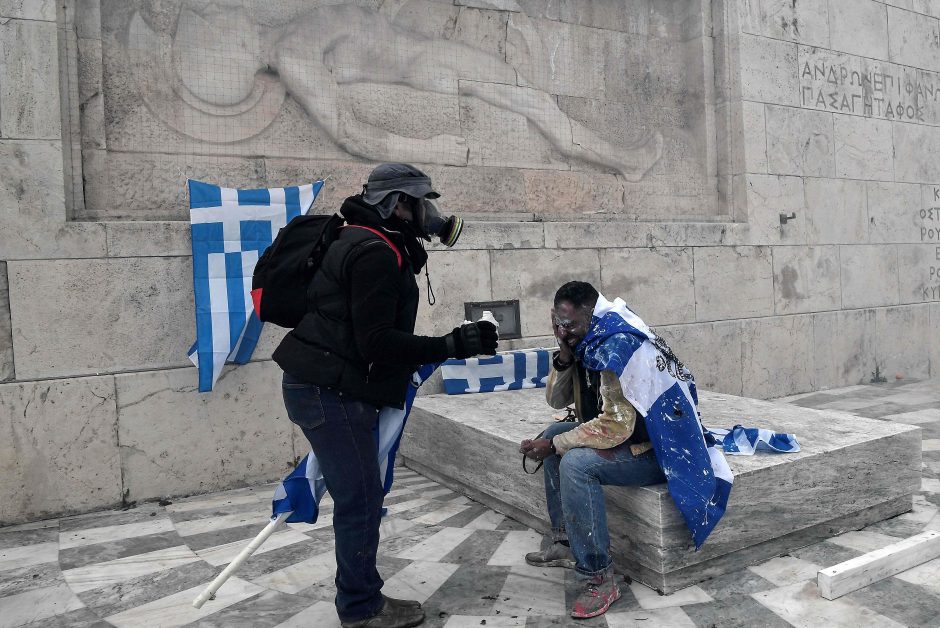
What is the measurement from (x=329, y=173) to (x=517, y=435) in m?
2.86

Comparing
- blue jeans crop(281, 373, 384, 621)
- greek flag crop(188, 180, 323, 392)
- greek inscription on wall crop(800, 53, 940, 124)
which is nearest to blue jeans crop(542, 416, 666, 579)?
blue jeans crop(281, 373, 384, 621)

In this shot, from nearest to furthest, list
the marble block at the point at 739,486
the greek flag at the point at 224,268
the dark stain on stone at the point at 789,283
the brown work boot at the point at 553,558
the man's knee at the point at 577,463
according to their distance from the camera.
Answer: the man's knee at the point at 577,463 → the marble block at the point at 739,486 → the brown work boot at the point at 553,558 → the greek flag at the point at 224,268 → the dark stain on stone at the point at 789,283

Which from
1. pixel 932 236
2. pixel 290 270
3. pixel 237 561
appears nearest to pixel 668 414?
pixel 290 270

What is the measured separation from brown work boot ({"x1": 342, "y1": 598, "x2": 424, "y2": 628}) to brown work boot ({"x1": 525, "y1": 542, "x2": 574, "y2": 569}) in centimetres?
74

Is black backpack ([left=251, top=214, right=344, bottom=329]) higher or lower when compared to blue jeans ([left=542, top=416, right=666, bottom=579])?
higher

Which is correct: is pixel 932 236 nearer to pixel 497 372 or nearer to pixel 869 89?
pixel 869 89

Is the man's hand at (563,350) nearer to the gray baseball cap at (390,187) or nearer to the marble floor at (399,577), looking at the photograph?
the gray baseball cap at (390,187)

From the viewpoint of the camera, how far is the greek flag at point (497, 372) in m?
5.89

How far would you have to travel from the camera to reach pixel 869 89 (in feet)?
28.0

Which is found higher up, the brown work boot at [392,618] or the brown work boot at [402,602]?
the brown work boot at [402,602]

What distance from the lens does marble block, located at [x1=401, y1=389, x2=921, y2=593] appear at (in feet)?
10.5

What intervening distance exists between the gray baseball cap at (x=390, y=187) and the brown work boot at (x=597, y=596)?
5.71ft

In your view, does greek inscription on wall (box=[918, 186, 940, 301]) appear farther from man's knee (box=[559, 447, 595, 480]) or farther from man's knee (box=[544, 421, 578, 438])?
man's knee (box=[559, 447, 595, 480])

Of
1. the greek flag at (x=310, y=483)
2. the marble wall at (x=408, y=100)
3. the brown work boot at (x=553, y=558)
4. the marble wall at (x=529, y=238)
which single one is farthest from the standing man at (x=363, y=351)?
the marble wall at (x=408, y=100)
